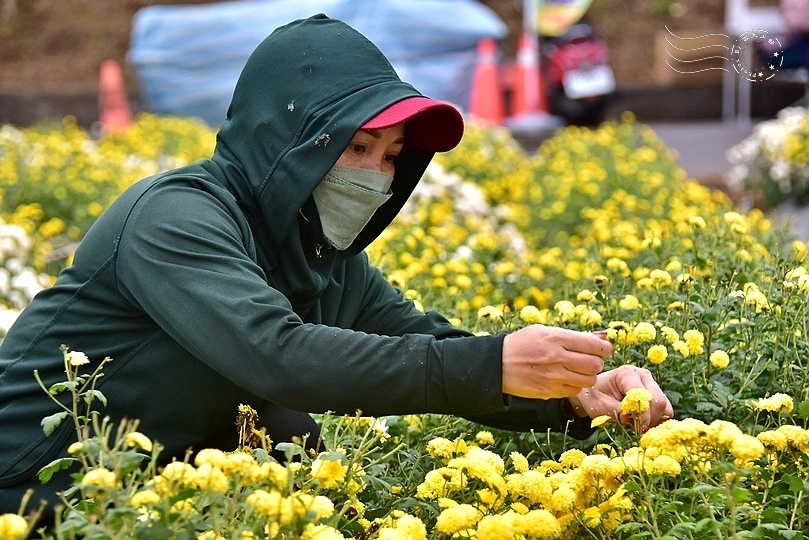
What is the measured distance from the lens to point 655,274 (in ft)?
9.17

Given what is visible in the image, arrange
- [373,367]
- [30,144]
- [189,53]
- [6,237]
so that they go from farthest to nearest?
[189,53], [30,144], [6,237], [373,367]

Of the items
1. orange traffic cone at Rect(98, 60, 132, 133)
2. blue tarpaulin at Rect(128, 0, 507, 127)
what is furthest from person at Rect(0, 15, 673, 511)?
orange traffic cone at Rect(98, 60, 132, 133)

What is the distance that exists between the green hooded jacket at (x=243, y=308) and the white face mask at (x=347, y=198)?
0.13ft

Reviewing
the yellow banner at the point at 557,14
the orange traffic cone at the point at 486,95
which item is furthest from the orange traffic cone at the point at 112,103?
the yellow banner at the point at 557,14

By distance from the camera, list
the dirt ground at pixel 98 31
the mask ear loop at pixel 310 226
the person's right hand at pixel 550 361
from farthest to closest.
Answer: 1. the dirt ground at pixel 98 31
2. the mask ear loop at pixel 310 226
3. the person's right hand at pixel 550 361

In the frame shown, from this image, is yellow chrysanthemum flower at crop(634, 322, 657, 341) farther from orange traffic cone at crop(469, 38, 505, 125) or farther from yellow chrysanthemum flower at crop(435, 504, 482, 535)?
orange traffic cone at crop(469, 38, 505, 125)

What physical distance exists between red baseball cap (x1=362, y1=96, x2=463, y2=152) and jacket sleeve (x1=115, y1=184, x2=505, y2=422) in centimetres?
37

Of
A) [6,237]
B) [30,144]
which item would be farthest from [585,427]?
[30,144]

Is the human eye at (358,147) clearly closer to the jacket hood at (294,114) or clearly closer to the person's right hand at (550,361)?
the jacket hood at (294,114)

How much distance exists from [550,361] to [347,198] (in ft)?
1.99

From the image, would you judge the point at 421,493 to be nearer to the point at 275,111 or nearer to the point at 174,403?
the point at 174,403

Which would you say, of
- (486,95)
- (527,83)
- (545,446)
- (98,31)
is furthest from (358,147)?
(98,31)

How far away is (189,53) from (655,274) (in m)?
12.4

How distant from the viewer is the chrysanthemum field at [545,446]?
5.48 ft
